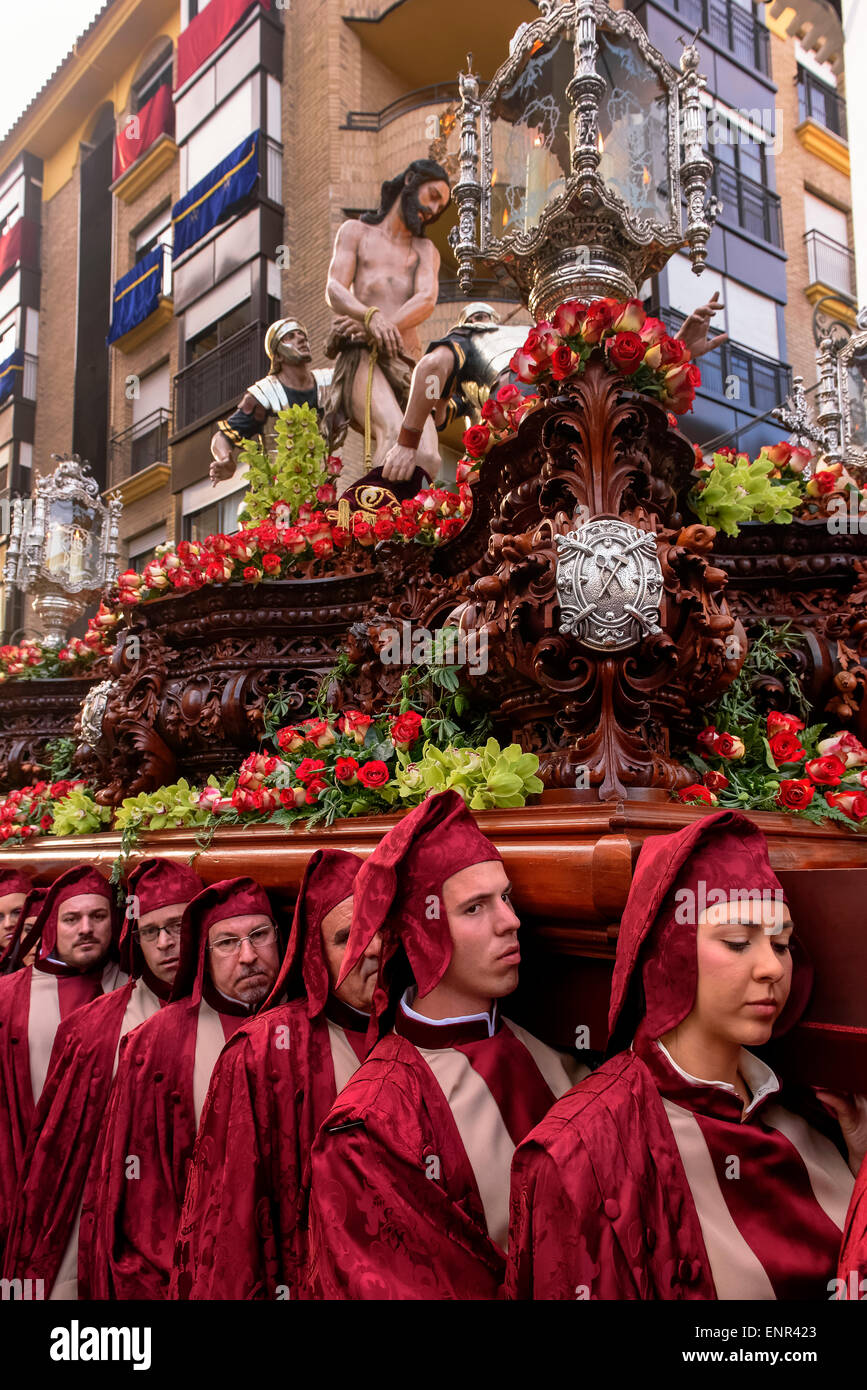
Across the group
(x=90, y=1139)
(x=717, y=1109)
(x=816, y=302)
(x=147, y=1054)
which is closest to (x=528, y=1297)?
(x=717, y=1109)

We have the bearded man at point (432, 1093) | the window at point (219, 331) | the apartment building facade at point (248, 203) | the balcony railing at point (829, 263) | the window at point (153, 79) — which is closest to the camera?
the bearded man at point (432, 1093)

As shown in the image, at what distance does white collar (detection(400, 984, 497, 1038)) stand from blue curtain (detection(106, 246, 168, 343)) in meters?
14.3

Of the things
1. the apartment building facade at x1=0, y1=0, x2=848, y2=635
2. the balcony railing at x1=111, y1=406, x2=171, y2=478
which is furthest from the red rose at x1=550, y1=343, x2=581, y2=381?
the balcony railing at x1=111, y1=406, x2=171, y2=478

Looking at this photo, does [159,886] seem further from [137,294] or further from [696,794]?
[137,294]

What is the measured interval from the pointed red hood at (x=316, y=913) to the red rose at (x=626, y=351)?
1.41m

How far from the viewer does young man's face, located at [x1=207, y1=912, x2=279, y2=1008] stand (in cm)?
269

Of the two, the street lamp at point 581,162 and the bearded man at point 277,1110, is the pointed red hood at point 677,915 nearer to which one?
the bearded man at point 277,1110

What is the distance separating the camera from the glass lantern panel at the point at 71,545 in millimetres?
8672

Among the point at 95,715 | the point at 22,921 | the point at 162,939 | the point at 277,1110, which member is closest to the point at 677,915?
the point at 277,1110

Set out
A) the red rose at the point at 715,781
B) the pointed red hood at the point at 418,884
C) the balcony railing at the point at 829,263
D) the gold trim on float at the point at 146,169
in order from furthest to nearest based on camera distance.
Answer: the gold trim on float at the point at 146,169, the balcony railing at the point at 829,263, the red rose at the point at 715,781, the pointed red hood at the point at 418,884

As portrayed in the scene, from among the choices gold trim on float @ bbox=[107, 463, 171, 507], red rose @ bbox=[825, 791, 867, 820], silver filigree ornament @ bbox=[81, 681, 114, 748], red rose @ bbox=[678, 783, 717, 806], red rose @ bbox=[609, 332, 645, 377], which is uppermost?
gold trim on float @ bbox=[107, 463, 171, 507]

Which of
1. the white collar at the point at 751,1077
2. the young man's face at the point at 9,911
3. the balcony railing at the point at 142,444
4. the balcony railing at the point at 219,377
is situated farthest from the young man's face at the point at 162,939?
the balcony railing at the point at 142,444

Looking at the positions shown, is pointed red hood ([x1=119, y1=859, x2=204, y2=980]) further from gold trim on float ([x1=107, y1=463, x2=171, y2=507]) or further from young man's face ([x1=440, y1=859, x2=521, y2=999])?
gold trim on float ([x1=107, y1=463, x2=171, y2=507])

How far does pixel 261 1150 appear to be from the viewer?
2.27 meters
